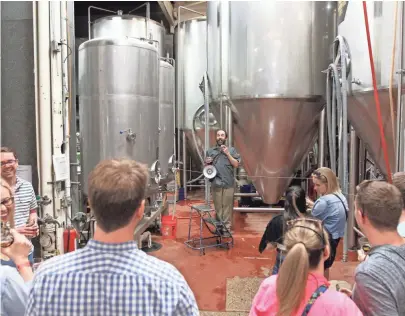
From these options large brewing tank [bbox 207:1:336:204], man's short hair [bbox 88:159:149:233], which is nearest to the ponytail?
man's short hair [bbox 88:159:149:233]

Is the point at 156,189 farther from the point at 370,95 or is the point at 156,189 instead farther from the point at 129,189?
the point at 129,189

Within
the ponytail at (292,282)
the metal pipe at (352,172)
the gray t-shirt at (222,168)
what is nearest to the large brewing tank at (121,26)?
the gray t-shirt at (222,168)

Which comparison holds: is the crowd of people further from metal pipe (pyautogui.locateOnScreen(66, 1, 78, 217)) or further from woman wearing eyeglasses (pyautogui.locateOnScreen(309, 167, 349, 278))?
metal pipe (pyautogui.locateOnScreen(66, 1, 78, 217))

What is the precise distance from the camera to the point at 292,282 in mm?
1137

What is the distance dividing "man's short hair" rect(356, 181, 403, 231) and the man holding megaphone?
323 cm

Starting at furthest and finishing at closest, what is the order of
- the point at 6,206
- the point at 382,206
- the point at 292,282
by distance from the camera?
the point at 6,206 → the point at 382,206 → the point at 292,282

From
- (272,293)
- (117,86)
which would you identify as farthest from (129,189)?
(117,86)

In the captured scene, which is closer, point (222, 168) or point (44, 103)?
point (44, 103)

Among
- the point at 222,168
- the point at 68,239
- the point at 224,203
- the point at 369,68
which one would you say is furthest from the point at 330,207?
the point at 224,203

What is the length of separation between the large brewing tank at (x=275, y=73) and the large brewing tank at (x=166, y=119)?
152 centimetres

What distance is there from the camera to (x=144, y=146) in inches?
155

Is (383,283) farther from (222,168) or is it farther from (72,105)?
(222,168)

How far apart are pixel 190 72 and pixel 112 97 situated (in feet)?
12.9

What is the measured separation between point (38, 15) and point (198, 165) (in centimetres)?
654
